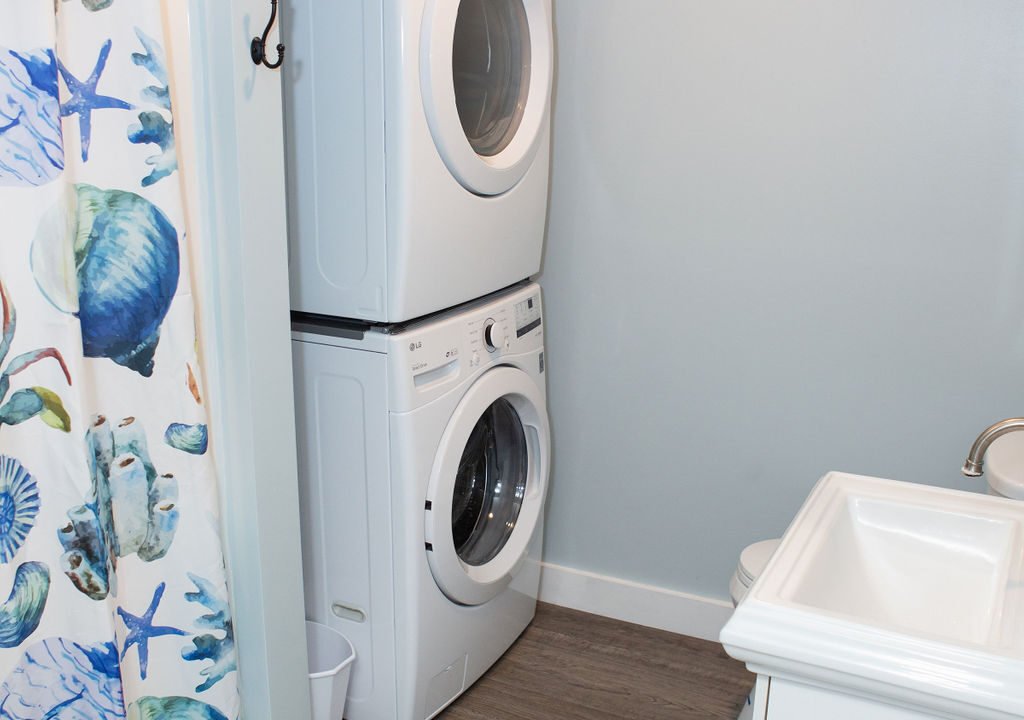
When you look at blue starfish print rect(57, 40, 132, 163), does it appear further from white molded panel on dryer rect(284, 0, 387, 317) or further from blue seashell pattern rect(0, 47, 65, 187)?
white molded panel on dryer rect(284, 0, 387, 317)

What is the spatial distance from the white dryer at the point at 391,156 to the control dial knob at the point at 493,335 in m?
0.07

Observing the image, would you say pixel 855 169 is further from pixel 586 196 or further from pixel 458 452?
pixel 458 452

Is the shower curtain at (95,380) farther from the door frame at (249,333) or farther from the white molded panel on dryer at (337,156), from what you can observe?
the white molded panel on dryer at (337,156)

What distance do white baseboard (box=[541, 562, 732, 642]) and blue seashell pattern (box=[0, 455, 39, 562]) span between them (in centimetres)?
151

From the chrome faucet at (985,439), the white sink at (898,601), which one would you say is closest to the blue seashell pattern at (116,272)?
the white sink at (898,601)

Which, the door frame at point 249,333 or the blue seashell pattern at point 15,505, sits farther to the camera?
the door frame at point 249,333

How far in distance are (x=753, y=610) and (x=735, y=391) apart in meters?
1.40

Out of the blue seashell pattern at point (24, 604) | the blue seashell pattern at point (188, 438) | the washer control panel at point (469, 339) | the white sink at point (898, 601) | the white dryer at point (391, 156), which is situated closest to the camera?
the white sink at point (898, 601)

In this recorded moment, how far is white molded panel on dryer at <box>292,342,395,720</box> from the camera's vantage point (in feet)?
5.69

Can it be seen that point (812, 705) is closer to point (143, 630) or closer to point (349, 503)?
point (143, 630)

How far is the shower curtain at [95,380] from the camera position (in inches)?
45.1

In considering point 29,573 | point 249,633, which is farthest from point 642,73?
point 29,573

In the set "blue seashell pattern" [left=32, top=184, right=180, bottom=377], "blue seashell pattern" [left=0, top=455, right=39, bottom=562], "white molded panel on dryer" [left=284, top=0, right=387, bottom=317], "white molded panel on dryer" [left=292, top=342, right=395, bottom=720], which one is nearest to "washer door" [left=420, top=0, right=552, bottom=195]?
"white molded panel on dryer" [left=284, top=0, right=387, bottom=317]

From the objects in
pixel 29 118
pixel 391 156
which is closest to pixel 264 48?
pixel 391 156
